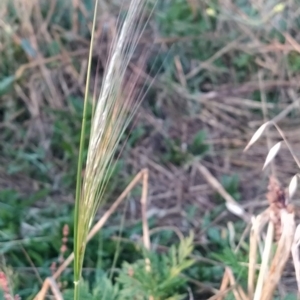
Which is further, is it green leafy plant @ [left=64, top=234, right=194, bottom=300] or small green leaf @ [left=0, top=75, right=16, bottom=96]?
small green leaf @ [left=0, top=75, right=16, bottom=96]

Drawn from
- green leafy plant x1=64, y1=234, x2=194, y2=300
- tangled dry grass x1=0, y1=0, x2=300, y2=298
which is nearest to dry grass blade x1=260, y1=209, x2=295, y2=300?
green leafy plant x1=64, y1=234, x2=194, y2=300

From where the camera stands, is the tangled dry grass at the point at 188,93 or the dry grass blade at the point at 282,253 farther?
the tangled dry grass at the point at 188,93

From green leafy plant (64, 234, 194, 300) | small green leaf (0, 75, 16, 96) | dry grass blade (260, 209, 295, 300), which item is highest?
dry grass blade (260, 209, 295, 300)

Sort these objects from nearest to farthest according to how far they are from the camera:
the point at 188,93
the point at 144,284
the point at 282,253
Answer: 1. the point at 282,253
2. the point at 144,284
3. the point at 188,93

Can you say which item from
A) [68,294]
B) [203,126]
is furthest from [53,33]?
[68,294]

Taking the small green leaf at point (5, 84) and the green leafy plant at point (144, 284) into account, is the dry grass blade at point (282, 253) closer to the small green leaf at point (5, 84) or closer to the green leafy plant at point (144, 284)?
the green leafy plant at point (144, 284)

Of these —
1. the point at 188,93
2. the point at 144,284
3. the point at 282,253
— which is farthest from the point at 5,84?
the point at 282,253

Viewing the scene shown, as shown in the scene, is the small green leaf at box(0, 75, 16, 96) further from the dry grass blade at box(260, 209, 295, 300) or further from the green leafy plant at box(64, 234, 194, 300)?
the dry grass blade at box(260, 209, 295, 300)

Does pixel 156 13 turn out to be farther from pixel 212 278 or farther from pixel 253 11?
pixel 212 278

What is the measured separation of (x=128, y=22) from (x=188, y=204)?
98cm

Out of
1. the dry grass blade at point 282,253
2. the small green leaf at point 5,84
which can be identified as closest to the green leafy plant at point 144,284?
the dry grass blade at point 282,253

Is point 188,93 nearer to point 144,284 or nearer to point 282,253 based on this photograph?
point 144,284

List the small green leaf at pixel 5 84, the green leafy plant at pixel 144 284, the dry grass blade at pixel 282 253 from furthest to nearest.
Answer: the small green leaf at pixel 5 84
the green leafy plant at pixel 144 284
the dry grass blade at pixel 282 253

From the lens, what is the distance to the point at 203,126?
2.04 meters
